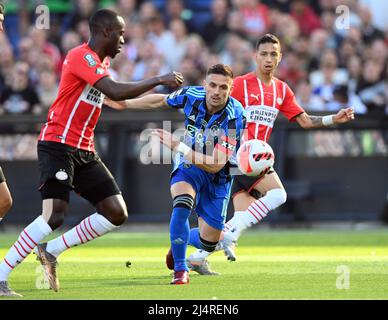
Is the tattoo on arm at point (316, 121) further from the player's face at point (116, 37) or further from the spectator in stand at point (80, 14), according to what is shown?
the spectator in stand at point (80, 14)

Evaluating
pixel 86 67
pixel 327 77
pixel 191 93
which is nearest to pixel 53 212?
pixel 86 67

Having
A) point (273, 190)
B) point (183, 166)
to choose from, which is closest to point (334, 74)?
point (273, 190)

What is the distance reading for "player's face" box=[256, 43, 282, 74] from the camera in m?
12.1

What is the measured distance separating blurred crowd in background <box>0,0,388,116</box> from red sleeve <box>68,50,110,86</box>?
9015 millimetres

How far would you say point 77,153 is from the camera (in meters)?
9.45

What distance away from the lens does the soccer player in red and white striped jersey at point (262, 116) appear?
39.6 feet

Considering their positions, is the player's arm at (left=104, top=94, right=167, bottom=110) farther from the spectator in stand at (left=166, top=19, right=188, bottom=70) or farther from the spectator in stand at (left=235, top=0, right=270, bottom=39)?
the spectator in stand at (left=235, top=0, right=270, bottom=39)

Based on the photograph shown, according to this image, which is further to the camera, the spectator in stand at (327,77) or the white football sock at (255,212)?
the spectator in stand at (327,77)

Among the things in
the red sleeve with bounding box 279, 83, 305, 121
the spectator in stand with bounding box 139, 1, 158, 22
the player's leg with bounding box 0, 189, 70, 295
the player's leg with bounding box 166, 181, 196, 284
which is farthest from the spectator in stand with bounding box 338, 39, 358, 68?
the player's leg with bounding box 0, 189, 70, 295

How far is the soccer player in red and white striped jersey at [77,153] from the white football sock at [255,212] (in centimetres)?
251

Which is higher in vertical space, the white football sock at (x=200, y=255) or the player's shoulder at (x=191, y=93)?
the player's shoulder at (x=191, y=93)

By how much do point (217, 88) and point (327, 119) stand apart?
2088 mm

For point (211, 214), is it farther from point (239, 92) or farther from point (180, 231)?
point (239, 92)

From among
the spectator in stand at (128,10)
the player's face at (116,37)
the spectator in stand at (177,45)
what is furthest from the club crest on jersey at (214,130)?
the spectator in stand at (128,10)
